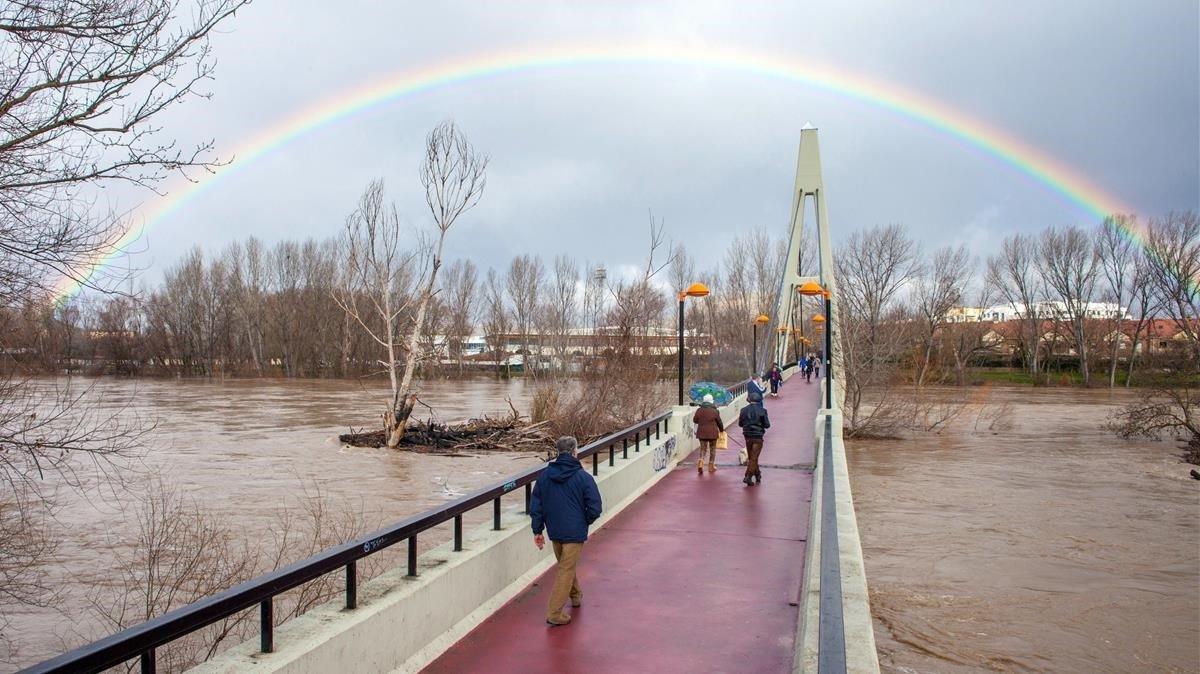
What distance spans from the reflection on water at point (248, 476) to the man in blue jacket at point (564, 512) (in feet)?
20.8

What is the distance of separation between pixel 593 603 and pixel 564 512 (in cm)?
104

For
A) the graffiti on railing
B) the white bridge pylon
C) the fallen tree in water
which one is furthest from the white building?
the graffiti on railing

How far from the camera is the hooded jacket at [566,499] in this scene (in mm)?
6586

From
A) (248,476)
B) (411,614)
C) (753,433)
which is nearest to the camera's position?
(411,614)

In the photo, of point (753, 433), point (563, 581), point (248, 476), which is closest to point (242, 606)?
point (563, 581)

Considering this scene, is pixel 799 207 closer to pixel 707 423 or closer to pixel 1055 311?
pixel 1055 311

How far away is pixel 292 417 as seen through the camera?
4075 cm

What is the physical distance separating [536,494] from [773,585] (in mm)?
2543

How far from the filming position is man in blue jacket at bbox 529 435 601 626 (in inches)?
257

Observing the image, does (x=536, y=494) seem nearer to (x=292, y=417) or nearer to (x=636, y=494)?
(x=636, y=494)

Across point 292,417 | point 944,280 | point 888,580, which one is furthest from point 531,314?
point 888,580

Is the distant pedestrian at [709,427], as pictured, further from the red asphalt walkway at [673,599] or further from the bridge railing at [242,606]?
the bridge railing at [242,606]

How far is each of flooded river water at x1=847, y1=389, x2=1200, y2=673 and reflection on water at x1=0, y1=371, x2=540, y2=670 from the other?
27.0 ft

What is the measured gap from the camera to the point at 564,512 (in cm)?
660
